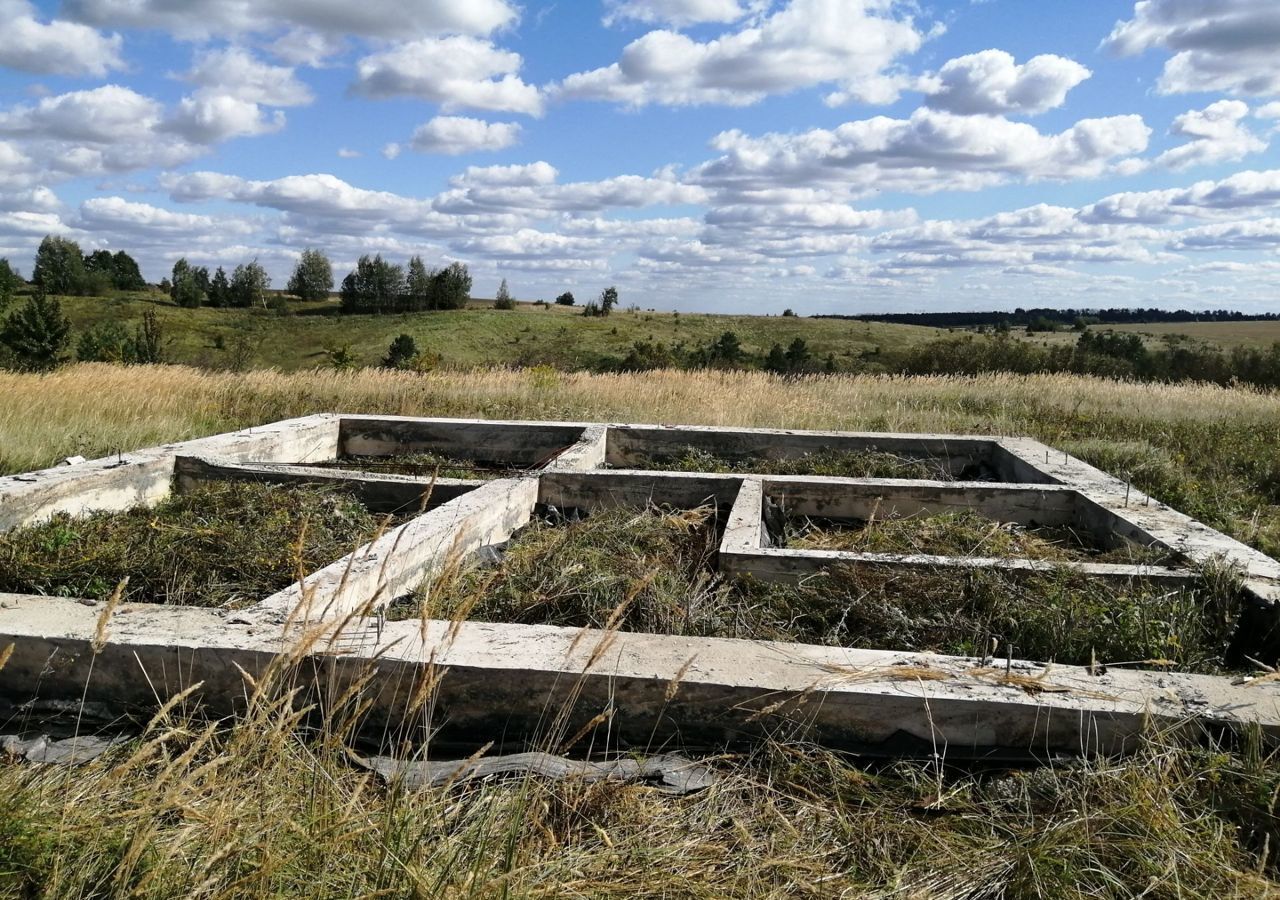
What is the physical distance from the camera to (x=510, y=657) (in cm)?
287

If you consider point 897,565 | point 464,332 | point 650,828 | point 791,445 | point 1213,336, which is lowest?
point 650,828

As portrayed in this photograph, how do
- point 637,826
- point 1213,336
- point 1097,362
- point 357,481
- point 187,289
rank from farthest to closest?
point 187,289, point 1213,336, point 1097,362, point 357,481, point 637,826

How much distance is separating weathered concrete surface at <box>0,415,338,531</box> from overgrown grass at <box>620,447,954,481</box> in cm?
287

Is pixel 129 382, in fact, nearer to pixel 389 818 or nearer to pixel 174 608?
pixel 174 608

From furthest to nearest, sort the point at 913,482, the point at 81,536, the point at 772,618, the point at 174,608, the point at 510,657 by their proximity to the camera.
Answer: the point at 913,482 → the point at 81,536 → the point at 772,618 → the point at 174,608 → the point at 510,657

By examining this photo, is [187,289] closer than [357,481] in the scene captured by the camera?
No

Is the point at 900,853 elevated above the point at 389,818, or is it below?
below

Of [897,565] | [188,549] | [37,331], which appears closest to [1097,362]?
[897,565]

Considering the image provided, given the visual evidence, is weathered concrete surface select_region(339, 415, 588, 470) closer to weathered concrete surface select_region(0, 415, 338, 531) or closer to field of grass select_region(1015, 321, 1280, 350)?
weathered concrete surface select_region(0, 415, 338, 531)

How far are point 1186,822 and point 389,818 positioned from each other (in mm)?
1946

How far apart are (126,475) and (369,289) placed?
6496cm

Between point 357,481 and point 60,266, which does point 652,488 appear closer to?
point 357,481

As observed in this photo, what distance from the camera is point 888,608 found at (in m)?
3.84

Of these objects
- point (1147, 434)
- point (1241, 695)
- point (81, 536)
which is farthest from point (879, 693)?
point (1147, 434)
